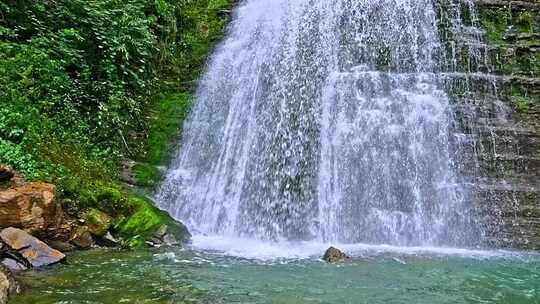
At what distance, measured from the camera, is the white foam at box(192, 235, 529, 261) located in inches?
314

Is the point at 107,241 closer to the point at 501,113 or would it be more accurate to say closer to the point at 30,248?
the point at 30,248

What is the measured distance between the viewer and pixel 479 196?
9.90 m

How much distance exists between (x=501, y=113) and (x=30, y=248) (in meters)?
9.21

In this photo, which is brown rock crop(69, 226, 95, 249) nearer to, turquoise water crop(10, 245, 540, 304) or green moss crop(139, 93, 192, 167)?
turquoise water crop(10, 245, 540, 304)

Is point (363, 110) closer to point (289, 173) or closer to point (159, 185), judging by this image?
point (289, 173)

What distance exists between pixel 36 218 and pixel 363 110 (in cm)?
693

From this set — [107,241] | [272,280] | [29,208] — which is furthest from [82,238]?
[272,280]

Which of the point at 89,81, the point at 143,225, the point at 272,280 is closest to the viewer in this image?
the point at 272,280

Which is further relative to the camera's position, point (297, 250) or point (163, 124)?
point (163, 124)

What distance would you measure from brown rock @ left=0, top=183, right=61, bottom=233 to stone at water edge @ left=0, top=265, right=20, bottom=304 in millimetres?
1551

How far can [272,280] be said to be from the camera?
6.28 m

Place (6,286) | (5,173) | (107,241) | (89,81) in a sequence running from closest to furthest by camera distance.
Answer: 1. (6,286)
2. (5,173)
3. (107,241)
4. (89,81)

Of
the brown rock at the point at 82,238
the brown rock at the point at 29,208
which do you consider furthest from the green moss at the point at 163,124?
the brown rock at the point at 29,208

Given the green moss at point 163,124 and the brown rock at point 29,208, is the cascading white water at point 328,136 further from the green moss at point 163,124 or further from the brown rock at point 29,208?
the brown rock at point 29,208
